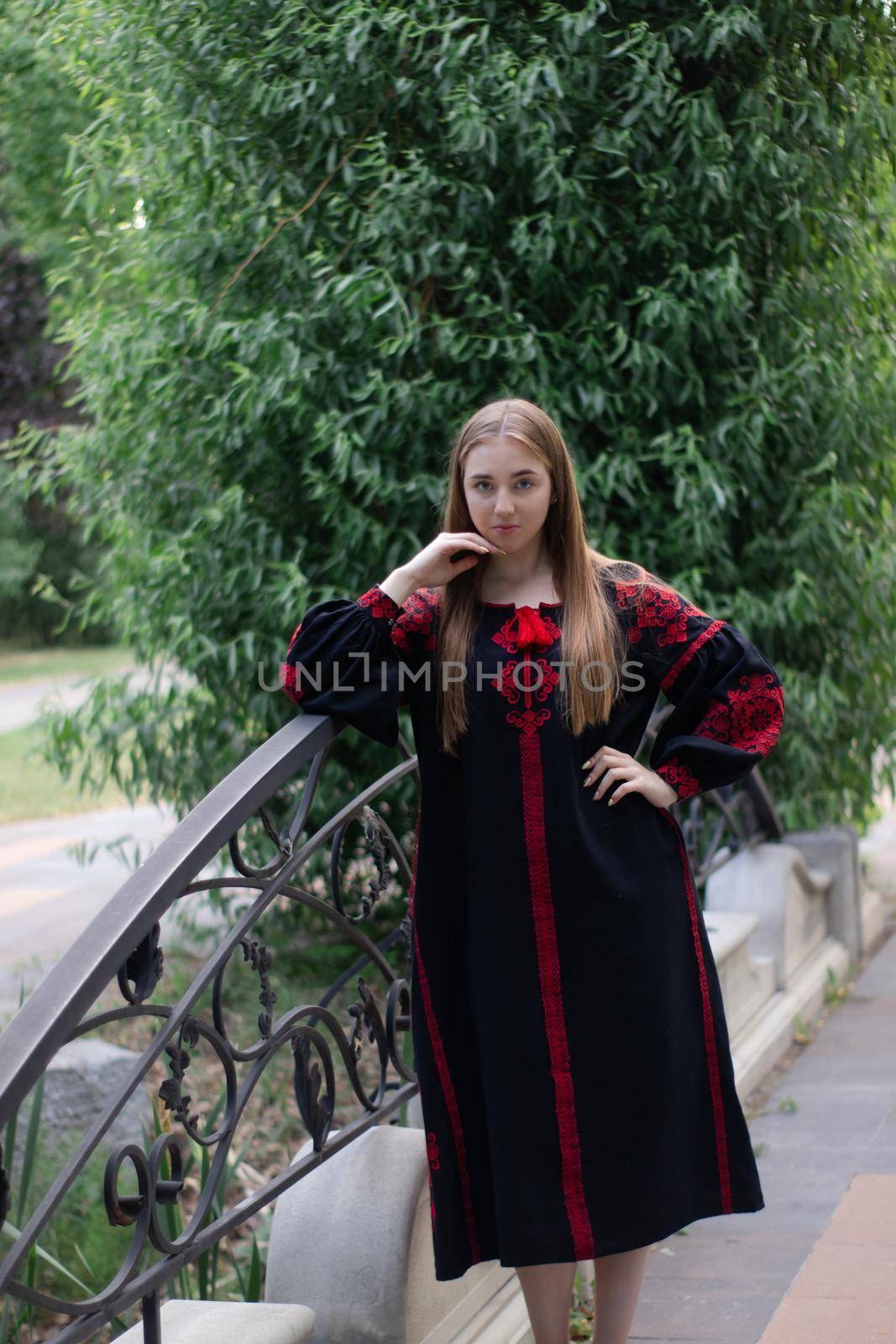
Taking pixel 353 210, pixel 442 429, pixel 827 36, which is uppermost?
pixel 827 36

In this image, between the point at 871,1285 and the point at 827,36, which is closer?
the point at 871,1285

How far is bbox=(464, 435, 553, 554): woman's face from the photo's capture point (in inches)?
80.4

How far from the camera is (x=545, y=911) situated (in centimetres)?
200

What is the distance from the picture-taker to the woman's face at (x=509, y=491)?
2043 millimetres

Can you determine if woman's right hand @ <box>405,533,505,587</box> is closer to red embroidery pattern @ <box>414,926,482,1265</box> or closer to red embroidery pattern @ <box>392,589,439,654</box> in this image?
red embroidery pattern @ <box>392,589,439,654</box>

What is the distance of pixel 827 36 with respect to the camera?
167 inches

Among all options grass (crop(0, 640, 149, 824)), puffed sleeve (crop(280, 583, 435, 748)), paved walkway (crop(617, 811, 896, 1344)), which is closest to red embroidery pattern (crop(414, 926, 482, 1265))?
puffed sleeve (crop(280, 583, 435, 748))

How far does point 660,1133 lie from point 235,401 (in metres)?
2.94

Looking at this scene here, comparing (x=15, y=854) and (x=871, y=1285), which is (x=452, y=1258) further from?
(x=15, y=854)

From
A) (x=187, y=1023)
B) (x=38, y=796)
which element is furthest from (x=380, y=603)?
(x=38, y=796)

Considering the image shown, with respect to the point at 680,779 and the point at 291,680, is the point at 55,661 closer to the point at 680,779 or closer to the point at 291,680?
the point at 291,680

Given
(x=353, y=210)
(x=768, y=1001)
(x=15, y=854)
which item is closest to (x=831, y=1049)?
(x=768, y=1001)

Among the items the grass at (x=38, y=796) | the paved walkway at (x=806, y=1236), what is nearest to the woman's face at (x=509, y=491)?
the paved walkway at (x=806, y=1236)

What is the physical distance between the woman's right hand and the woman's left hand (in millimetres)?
335
